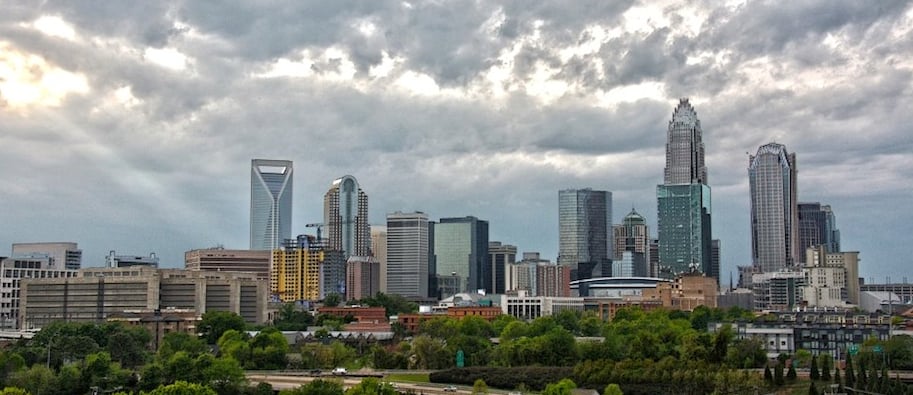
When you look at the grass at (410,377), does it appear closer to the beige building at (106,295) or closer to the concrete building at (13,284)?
the beige building at (106,295)

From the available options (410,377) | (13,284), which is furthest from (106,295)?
(410,377)

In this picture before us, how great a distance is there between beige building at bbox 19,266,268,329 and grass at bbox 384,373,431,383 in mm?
70469

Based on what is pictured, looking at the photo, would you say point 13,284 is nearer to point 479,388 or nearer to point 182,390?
point 182,390

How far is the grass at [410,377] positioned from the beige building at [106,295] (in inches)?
2774

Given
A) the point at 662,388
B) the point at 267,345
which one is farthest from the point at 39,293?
Answer: the point at 662,388

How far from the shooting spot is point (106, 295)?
168125mm

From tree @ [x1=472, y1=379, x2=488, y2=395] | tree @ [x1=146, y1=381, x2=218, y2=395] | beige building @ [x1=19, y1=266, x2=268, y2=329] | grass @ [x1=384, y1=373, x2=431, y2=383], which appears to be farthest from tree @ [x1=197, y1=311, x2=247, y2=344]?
tree @ [x1=146, y1=381, x2=218, y2=395]

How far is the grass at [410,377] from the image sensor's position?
95.6m

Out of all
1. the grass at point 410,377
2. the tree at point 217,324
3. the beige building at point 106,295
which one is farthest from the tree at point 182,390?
the beige building at point 106,295

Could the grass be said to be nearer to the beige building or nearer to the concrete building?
the beige building

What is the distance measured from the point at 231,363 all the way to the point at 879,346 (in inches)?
2372

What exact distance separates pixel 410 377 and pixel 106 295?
274ft

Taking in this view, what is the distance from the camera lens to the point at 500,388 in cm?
9244

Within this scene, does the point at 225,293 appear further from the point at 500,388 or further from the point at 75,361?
the point at 500,388
